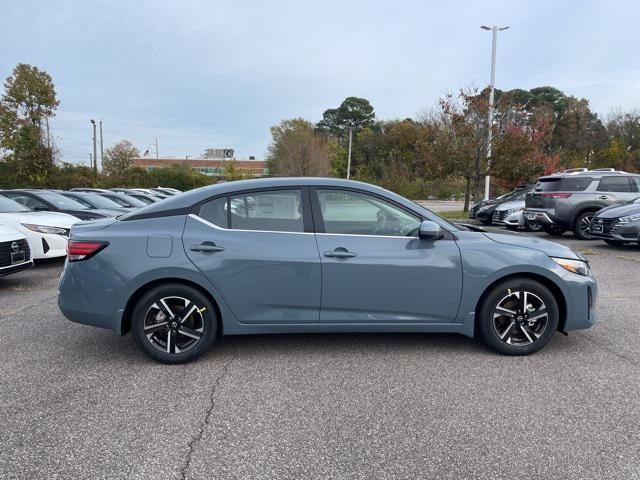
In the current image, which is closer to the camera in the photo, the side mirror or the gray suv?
the side mirror

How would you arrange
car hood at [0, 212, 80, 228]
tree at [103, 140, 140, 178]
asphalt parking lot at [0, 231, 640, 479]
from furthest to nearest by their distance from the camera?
tree at [103, 140, 140, 178]
car hood at [0, 212, 80, 228]
asphalt parking lot at [0, 231, 640, 479]

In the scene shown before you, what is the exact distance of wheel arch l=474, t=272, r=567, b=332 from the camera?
3.97 metres

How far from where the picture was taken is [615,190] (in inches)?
480

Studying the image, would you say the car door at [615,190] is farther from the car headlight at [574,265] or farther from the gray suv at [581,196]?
the car headlight at [574,265]

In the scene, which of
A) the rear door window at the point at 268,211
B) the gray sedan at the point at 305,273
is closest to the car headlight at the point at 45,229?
the gray sedan at the point at 305,273

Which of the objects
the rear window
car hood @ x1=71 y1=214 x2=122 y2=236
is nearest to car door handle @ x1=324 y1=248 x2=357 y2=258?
car hood @ x1=71 y1=214 x2=122 y2=236

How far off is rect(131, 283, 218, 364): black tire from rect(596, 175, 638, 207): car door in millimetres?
11615

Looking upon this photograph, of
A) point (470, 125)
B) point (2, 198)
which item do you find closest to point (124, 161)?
point (470, 125)

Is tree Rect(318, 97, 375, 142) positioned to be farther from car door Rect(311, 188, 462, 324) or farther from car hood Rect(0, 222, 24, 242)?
car door Rect(311, 188, 462, 324)

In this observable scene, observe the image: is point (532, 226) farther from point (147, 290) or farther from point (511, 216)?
point (147, 290)

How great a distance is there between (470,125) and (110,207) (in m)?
14.7

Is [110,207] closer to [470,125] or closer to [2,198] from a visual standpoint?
[2,198]

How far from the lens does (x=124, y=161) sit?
50844 millimetres

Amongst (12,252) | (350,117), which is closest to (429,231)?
(12,252)
